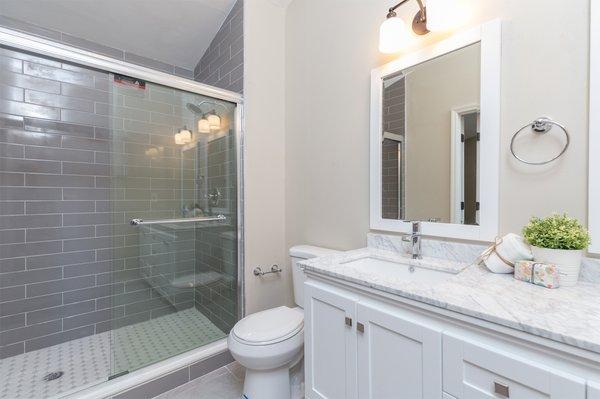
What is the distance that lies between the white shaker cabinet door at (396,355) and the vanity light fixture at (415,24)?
1205mm

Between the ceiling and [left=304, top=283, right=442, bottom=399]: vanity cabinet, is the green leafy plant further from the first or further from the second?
the ceiling

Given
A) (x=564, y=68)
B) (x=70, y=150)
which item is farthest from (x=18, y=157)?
(x=564, y=68)

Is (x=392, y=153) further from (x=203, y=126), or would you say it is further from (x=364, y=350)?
(x=203, y=126)

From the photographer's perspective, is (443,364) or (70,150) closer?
(443,364)

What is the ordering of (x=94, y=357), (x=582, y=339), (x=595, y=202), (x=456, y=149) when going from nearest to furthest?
1. (x=582, y=339)
2. (x=595, y=202)
3. (x=456, y=149)
4. (x=94, y=357)

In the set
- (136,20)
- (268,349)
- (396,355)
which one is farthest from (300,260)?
(136,20)

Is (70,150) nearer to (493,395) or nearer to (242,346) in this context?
(242,346)

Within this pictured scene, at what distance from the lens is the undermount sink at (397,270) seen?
122 centimetres

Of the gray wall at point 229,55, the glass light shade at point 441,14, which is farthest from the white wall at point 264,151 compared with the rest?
the glass light shade at point 441,14

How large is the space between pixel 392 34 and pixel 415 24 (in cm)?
11

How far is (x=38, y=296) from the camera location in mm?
2043

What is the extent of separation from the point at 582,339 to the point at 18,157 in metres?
2.88

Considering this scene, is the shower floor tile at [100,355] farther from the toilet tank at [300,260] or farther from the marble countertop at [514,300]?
the marble countertop at [514,300]

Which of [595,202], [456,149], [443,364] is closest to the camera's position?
[443,364]
